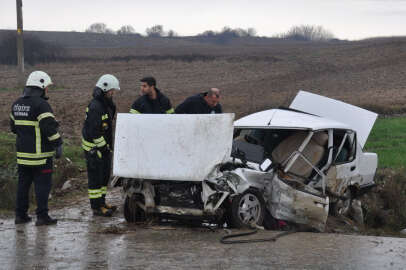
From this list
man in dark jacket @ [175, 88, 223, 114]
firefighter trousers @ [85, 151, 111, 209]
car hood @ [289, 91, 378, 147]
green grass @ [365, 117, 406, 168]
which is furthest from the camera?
green grass @ [365, 117, 406, 168]

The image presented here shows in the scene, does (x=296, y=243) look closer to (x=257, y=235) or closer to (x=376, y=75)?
(x=257, y=235)

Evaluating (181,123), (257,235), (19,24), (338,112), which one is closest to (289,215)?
(257,235)

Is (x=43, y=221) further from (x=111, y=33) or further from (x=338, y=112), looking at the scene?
(x=111, y=33)

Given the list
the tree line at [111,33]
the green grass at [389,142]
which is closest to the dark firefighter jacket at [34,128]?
the green grass at [389,142]

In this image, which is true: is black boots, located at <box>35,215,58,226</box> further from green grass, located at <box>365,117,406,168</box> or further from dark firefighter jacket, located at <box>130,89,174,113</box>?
green grass, located at <box>365,117,406,168</box>

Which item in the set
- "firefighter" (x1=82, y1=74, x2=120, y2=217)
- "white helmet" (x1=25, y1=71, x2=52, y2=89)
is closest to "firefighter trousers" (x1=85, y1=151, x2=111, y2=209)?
"firefighter" (x1=82, y1=74, x2=120, y2=217)

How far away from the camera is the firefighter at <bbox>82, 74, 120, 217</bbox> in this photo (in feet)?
26.2

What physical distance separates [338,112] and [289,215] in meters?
2.62

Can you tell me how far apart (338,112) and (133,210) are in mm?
3815

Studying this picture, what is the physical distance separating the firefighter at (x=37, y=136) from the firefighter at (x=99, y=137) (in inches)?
21.9

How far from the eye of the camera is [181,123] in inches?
280

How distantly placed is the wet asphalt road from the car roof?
1.48 metres

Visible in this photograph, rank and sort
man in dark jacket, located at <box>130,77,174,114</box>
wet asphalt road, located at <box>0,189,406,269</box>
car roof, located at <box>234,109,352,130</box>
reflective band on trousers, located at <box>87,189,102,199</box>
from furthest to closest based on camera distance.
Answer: man in dark jacket, located at <box>130,77,174,114</box>, reflective band on trousers, located at <box>87,189,102,199</box>, car roof, located at <box>234,109,352,130</box>, wet asphalt road, located at <box>0,189,406,269</box>

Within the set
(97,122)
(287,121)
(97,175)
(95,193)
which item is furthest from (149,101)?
(287,121)
